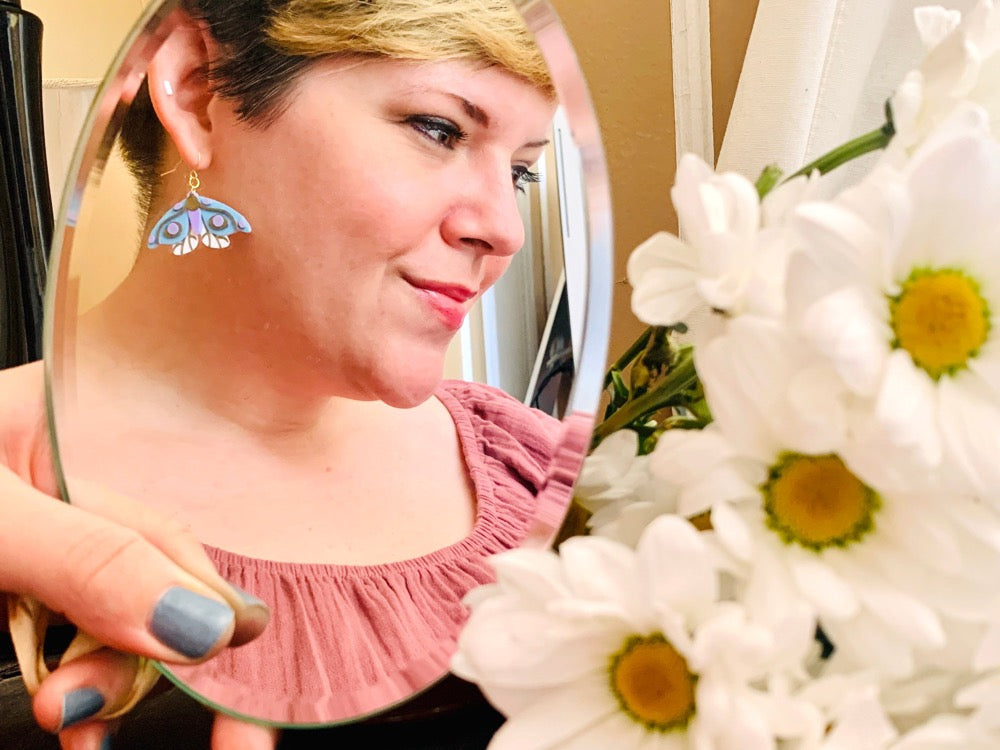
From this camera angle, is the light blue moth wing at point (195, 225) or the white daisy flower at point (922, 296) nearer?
the white daisy flower at point (922, 296)

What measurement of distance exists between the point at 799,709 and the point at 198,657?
228 millimetres

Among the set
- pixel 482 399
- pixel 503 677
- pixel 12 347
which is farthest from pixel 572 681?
pixel 12 347

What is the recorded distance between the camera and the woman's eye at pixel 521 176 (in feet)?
1.13

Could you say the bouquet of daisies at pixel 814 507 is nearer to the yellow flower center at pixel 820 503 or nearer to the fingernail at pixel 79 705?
the yellow flower center at pixel 820 503

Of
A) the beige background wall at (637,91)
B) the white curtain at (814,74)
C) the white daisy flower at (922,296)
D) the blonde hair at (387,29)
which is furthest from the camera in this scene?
the beige background wall at (637,91)

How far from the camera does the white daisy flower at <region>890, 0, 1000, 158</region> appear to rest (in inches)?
11.2

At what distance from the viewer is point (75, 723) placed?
0.35m

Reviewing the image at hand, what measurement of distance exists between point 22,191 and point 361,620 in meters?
0.26

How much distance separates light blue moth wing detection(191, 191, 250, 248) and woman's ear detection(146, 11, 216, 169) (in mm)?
16

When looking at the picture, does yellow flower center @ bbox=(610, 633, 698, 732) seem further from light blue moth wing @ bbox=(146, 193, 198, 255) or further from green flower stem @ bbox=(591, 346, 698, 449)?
light blue moth wing @ bbox=(146, 193, 198, 255)

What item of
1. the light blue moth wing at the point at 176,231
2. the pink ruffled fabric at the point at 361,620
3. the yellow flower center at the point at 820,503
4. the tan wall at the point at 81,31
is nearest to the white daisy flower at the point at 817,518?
the yellow flower center at the point at 820,503

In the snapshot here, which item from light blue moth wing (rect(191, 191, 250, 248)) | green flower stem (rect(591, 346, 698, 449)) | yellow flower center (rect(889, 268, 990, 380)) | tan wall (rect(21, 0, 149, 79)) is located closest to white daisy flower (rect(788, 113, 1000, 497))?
yellow flower center (rect(889, 268, 990, 380))

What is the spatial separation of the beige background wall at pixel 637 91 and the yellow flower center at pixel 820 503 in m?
0.34

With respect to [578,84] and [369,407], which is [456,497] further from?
[578,84]
